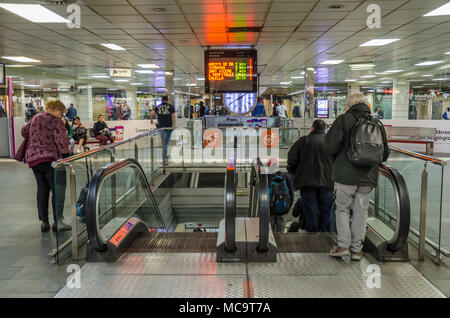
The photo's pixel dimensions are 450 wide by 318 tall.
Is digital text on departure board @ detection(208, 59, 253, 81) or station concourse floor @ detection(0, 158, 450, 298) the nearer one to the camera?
station concourse floor @ detection(0, 158, 450, 298)

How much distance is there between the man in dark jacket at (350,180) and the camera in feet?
11.8

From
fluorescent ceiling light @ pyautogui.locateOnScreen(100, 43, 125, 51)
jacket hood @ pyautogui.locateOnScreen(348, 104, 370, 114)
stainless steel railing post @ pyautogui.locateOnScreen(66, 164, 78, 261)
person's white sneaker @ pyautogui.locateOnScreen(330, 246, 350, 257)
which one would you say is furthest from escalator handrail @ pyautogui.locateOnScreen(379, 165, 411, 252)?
fluorescent ceiling light @ pyautogui.locateOnScreen(100, 43, 125, 51)

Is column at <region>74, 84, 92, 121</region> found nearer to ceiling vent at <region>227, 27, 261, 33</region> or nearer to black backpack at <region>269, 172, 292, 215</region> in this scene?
ceiling vent at <region>227, 27, 261, 33</region>

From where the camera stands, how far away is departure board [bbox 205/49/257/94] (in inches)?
373

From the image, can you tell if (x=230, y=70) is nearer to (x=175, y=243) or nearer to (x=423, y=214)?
(x=175, y=243)

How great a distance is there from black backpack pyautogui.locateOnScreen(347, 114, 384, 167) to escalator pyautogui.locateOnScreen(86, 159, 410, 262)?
0.60 m

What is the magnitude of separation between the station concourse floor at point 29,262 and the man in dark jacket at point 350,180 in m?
0.74

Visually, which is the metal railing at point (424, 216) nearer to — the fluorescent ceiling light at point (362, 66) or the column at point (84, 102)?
the fluorescent ceiling light at point (362, 66)

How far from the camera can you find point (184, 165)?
33.8 ft
